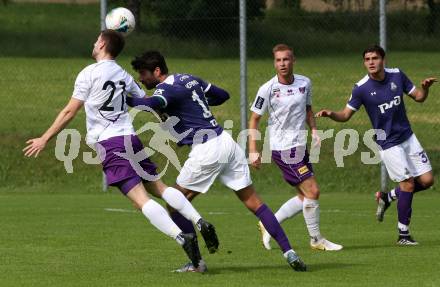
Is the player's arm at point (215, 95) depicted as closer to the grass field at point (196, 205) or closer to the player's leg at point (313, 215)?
the grass field at point (196, 205)

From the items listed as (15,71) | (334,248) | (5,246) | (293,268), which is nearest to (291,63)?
(334,248)

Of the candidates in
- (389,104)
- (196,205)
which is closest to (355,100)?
(389,104)

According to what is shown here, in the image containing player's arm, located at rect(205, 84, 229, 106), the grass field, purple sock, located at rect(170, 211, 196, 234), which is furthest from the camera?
player's arm, located at rect(205, 84, 229, 106)

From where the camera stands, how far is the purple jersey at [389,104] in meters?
11.5

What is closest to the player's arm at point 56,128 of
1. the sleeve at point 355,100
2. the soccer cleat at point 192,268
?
the soccer cleat at point 192,268

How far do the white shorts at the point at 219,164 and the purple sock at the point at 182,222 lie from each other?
313mm

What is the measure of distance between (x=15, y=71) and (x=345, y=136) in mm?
6242

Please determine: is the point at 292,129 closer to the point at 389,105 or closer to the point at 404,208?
the point at 389,105

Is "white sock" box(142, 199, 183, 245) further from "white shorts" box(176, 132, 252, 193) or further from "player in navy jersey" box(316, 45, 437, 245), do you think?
"player in navy jersey" box(316, 45, 437, 245)

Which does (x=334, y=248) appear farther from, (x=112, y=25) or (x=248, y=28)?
(x=248, y=28)

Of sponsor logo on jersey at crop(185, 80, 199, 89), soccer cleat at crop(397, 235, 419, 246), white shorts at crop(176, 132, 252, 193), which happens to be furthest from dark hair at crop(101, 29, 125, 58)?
soccer cleat at crop(397, 235, 419, 246)

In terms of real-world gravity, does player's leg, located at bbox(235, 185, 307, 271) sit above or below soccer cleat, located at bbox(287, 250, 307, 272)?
above

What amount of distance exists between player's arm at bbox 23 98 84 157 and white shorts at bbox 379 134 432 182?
12.9ft

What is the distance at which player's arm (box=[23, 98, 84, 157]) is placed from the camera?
8.55 m
